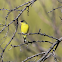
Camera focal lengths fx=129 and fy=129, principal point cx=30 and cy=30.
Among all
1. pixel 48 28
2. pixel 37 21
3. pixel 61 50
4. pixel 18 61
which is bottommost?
pixel 61 50

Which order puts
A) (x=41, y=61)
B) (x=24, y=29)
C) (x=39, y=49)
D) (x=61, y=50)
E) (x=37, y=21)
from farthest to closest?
(x=37, y=21) < (x=61, y=50) < (x=39, y=49) < (x=24, y=29) < (x=41, y=61)

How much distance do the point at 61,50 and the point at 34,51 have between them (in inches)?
76.8

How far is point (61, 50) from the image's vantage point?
25.3 ft

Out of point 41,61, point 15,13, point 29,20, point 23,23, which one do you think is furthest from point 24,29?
point 29,20

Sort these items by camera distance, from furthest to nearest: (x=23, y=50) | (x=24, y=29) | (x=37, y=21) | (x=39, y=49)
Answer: (x=37, y=21) → (x=23, y=50) → (x=39, y=49) → (x=24, y=29)

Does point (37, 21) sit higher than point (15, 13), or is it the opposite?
point (15, 13)

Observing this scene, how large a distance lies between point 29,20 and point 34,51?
2205mm

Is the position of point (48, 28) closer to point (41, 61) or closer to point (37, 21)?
point (37, 21)

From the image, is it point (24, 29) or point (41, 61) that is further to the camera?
point (24, 29)

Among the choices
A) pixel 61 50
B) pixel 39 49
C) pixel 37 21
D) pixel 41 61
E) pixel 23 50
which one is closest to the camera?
pixel 41 61

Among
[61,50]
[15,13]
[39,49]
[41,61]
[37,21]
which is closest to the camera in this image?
[41,61]

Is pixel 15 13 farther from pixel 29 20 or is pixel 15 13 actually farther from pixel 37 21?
pixel 37 21

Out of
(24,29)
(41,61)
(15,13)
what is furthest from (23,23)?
(41,61)

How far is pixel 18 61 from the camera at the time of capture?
20.1 ft
